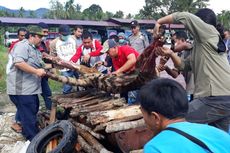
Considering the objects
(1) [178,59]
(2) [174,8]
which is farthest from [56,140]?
(2) [174,8]

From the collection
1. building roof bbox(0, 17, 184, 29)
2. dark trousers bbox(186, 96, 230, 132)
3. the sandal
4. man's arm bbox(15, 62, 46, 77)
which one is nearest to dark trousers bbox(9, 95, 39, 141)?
man's arm bbox(15, 62, 46, 77)

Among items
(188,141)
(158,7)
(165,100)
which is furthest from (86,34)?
(158,7)

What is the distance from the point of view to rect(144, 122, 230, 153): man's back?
6.54 ft

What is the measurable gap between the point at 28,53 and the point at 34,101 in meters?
0.93

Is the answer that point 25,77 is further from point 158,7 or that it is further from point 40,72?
point 158,7

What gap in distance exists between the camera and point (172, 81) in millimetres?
2500

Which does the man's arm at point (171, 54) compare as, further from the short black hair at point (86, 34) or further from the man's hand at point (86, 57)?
the short black hair at point (86, 34)

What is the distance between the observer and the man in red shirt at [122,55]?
6.21 m

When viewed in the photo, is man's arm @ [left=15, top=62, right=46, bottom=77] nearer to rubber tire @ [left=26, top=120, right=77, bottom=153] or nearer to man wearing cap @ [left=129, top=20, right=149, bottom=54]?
rubber tire @ [left=26, top=120, right=77, bottom=153]

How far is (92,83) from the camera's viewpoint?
6.38 m

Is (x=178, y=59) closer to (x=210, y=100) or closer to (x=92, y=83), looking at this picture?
(x=210, y=100)

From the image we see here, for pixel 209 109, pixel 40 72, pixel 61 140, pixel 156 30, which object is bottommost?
pixel 61 140

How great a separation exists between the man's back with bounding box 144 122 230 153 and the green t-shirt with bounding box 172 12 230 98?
6.91 ft

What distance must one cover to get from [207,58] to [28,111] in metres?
3.72
